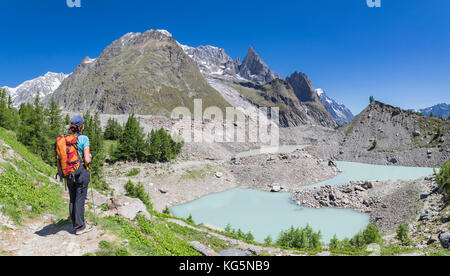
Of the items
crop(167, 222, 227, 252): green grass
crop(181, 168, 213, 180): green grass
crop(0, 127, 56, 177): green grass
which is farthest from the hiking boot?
crop(181, 168, 213, 180): green grass

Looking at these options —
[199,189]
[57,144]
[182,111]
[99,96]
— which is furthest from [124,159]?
[99,96]

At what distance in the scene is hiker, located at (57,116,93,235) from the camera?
644cm

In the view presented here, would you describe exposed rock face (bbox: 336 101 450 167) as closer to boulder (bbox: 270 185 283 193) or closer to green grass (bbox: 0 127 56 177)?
boulder (bbox: 270 185 283 193)

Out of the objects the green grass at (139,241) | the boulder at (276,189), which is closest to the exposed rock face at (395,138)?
the boulder at (276,189)

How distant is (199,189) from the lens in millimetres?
37188

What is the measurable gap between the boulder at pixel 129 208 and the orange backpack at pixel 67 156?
11.8 feet

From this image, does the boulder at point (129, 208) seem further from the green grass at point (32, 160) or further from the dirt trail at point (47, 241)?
the green grass at point (32, 160)

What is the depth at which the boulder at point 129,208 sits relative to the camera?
9402mm

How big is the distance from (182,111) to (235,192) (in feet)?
430

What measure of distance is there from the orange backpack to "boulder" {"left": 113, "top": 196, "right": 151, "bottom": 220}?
359 cm

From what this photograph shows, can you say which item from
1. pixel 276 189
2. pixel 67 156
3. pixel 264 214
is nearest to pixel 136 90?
pixel 276 189

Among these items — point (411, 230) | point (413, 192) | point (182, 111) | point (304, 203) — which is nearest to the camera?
point (411, 230)
